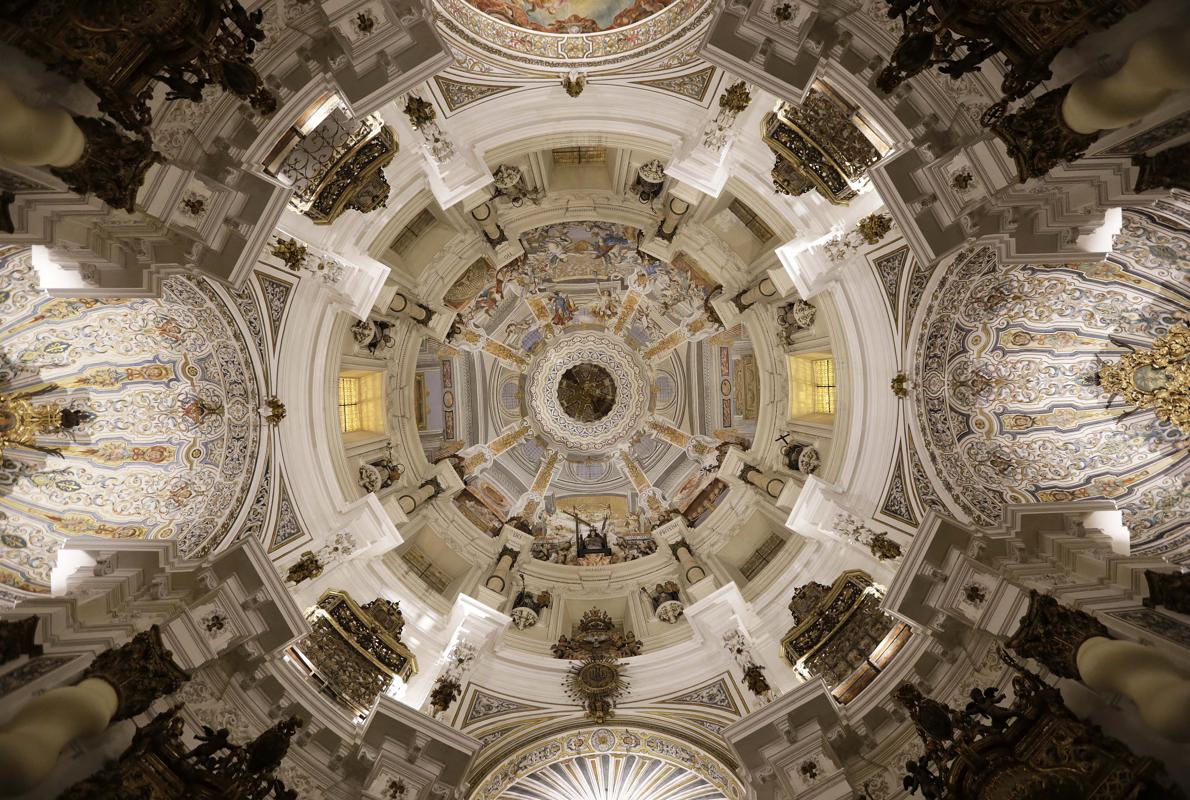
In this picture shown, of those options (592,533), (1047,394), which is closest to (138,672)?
(592,533)

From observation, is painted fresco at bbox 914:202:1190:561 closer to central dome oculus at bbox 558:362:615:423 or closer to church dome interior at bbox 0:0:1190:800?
church dome interior at bbox 0:0:1190:800

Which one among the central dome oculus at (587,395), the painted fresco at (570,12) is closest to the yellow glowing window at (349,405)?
the central dome oculus at (587,395)

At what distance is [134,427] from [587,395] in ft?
40.2

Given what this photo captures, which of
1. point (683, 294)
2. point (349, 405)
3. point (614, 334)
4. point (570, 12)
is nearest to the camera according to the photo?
point (570, 12)

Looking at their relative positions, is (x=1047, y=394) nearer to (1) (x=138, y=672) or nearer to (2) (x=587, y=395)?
(2) (x=587, y=395)

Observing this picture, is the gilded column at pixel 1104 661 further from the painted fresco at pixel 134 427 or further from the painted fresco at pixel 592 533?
the painted fresco at pixel 134 427

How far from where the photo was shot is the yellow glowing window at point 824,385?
16.8 meters

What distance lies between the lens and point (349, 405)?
674 inches

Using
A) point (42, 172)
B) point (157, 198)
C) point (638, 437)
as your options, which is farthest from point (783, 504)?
point (42, 172)

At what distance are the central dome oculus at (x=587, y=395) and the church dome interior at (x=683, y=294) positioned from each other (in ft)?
13.6

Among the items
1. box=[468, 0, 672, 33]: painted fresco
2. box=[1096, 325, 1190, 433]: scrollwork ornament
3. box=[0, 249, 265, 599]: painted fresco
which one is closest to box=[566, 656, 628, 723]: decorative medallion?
box=[0, 249, 265, 599]: painted fresco

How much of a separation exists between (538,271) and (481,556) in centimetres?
825

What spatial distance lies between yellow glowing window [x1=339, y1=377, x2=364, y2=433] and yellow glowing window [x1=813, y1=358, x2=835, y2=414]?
37.0ft

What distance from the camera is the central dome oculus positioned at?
72.4ft
